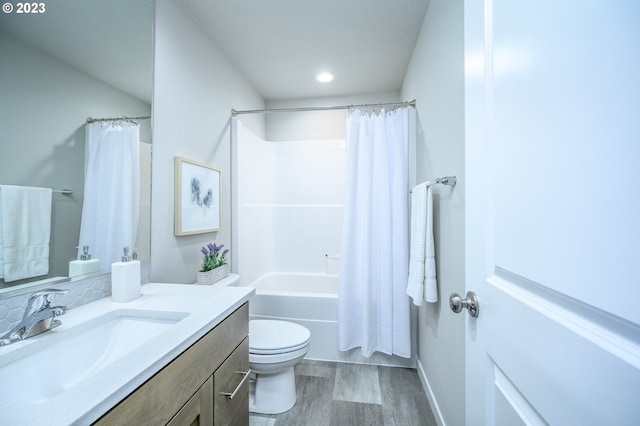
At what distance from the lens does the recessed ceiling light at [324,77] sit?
2436 mm

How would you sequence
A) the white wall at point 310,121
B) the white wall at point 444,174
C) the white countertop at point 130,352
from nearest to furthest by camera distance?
1. the white countertop at point 130,352
2. the white wall at point 444,174
3. the white wall at point 310,121

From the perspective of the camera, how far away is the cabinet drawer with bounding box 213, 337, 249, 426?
2.96 feet

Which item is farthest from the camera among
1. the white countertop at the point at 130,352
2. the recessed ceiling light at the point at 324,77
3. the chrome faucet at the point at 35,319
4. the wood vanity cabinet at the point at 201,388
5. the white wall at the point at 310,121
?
Answer: the white wall at the point at 310,121

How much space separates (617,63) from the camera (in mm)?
321

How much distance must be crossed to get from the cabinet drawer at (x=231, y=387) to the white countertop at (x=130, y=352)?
202 mm

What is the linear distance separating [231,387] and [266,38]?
223cm

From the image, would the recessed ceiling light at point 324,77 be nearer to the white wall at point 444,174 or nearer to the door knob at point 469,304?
the white wall at point 444,174

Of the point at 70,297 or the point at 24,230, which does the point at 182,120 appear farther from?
the point at 70,297

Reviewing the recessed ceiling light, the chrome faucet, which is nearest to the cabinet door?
the chrome faucet

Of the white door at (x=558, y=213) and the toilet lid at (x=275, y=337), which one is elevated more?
the white door at (x=558, y=213)

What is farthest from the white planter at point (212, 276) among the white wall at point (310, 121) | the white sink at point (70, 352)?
the white wall at point (310, 121)

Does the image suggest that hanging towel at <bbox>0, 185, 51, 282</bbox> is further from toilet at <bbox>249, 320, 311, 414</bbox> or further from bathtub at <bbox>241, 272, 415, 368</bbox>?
bathtub at <bbox>241, 272, 415, 368</bbox>

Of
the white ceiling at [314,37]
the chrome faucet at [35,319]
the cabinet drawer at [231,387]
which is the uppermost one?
the white ceiling at [314,37]

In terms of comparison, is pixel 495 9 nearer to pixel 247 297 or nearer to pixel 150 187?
pixel 247 297
